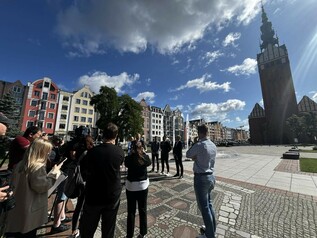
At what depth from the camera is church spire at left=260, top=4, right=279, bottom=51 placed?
63.2 metres

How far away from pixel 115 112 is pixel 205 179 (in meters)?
31.7

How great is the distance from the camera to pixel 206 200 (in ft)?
9.96

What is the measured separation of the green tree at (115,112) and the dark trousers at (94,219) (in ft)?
96.0

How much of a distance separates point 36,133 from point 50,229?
7.03ft

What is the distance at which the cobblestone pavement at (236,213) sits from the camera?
3383mm

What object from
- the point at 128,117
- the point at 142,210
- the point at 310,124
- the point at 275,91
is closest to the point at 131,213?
the point at 142,210

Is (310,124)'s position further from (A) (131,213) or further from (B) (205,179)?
(A) (131,213)

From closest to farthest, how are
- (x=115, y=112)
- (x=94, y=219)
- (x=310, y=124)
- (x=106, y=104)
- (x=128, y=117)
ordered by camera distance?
1. (x=94, y=219)
2. (x=106, y=104)
3. (x=128, y=117)
4. (x=115, y=112)
5. (x=310, y=124)

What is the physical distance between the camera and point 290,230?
11.2 feet

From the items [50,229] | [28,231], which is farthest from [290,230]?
[50,229]

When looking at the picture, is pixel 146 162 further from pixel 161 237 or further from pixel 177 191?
pixel 177 191

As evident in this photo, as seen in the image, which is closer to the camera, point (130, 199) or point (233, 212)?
point (130, 199)

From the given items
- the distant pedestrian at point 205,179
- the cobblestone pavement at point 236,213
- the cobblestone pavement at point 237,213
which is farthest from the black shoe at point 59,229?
the distant pedestrian at point 205,179

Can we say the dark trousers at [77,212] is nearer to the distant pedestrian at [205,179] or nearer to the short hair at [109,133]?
the short hair at [109,133]
